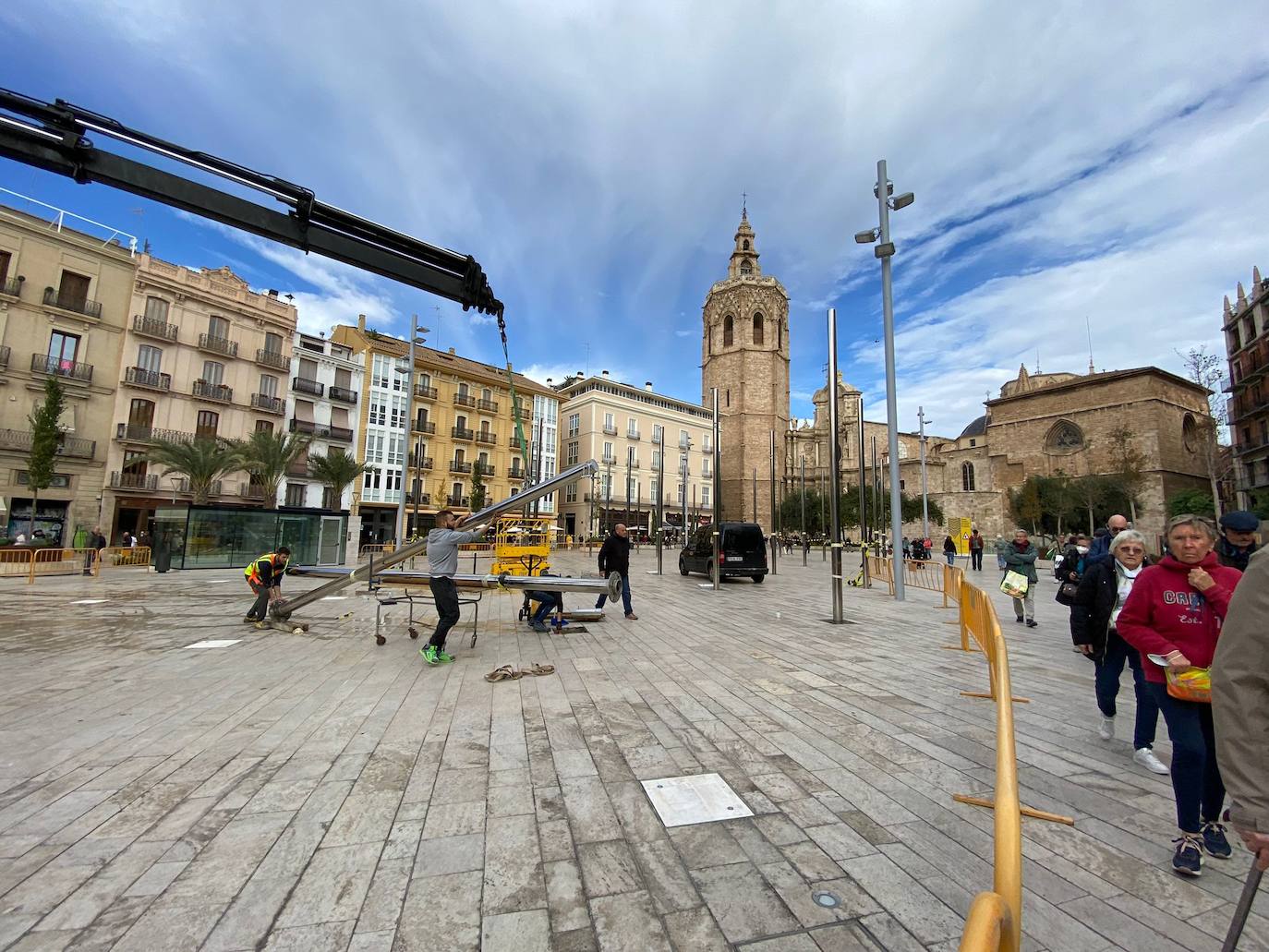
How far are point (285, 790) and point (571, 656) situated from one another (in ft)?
13.3

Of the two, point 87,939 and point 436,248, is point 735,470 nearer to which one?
point 436,248

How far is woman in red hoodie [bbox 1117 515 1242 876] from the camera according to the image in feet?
8.64

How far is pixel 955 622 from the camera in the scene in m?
10.2

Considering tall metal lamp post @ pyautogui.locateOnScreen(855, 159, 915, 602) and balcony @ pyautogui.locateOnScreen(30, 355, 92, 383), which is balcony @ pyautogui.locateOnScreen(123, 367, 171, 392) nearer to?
balcony @ pyautogui.locateOnScreen(30, 355, 92, 383)

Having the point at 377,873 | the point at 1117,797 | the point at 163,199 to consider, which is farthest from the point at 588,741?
the point at 163,199

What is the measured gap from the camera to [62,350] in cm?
2808

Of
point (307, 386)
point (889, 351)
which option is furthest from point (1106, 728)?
point (307, 386)

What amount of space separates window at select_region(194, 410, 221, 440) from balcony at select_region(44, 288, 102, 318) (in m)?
6.84

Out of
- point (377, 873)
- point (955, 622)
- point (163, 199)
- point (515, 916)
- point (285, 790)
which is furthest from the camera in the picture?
point (955, 622)

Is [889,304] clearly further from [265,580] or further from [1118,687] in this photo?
[265,580]

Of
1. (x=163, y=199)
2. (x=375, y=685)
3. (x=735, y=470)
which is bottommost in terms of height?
(x=375, y=685)

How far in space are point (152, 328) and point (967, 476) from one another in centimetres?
7709

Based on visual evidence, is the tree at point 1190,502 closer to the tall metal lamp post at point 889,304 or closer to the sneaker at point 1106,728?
the tall metal lamp post at point 889,304

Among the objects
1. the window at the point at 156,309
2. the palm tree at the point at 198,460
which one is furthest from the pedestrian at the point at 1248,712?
the window at the point at 156,309
